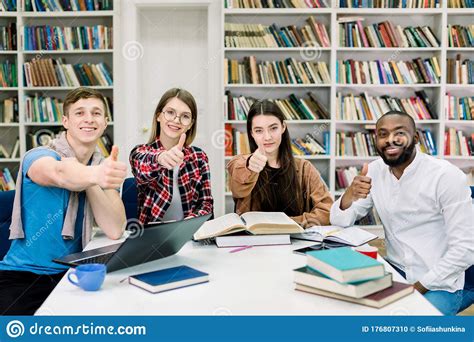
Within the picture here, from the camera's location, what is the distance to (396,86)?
4.83m

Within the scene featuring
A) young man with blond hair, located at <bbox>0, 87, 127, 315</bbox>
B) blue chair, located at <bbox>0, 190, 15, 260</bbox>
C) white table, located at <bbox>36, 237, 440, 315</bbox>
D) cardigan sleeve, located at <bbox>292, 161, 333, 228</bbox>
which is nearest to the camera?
white table, located at <bbox>36, 237, 440, 315</bbox>

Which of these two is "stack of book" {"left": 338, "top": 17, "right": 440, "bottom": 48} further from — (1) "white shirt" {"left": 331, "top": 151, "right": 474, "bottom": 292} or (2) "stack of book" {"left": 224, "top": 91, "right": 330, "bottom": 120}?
(1) "white shirt" {"left": 331, "top": 151, "right": 474, "bottom": 292}

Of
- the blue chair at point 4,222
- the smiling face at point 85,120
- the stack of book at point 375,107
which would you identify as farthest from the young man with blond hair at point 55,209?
the stack of book at point 375,107

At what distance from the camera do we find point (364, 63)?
4824 millimetres

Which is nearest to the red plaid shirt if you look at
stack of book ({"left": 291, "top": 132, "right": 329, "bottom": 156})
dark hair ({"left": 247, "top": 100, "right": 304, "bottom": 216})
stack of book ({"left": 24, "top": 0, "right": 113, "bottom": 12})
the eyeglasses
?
the eyeglasses

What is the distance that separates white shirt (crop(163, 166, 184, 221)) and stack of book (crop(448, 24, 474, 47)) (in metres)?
3.34

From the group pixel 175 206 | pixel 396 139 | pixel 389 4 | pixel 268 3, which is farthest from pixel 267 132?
pixel 389 4

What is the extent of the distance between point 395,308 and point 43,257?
1.24m

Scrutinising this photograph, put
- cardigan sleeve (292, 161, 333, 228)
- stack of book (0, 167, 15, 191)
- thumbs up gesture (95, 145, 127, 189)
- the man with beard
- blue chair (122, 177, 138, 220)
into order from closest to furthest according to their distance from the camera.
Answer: thumbs up gesture (95, 145, 127, 189) → the man with beard → cardigan sleeve (292, 161, 333, 228) → blue chair (122, 177, 138, 220) → stack of book (0, 167, 15, 191)

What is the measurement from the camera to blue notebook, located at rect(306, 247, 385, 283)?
1232mm

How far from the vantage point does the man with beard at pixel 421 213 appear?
186cm

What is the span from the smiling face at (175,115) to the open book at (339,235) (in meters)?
0.85

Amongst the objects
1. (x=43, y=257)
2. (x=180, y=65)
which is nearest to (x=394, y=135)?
(x=43, y=257)
